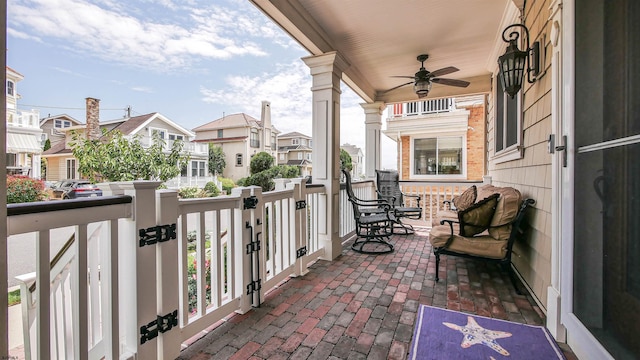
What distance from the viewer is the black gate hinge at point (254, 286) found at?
210cm

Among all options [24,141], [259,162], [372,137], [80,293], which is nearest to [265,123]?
[259,162]

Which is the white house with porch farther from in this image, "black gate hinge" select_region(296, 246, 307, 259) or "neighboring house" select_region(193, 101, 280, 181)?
"neighboring house" select_region(193, 101, 280, 181)

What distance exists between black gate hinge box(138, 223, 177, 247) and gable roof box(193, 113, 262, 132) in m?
18.6

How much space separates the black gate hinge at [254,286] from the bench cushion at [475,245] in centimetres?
172

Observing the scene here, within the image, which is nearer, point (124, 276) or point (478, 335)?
point (124, 276)

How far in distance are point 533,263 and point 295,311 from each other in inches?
79.7

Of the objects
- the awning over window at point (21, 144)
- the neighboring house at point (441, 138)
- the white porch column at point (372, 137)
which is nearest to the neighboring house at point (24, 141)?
the awning over window at point (21, 144)

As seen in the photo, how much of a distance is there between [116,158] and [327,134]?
6.68 metres

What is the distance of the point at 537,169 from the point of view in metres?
2.30

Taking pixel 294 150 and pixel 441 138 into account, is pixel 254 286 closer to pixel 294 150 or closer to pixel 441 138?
pixel 441 138

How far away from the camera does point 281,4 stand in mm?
2445

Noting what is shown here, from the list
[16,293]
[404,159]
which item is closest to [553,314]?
[16,293]

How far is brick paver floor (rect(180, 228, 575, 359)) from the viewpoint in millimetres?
1646

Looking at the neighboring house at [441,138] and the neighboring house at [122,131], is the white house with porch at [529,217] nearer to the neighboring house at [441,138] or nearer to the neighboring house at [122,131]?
the neighboring house at [441,138]
